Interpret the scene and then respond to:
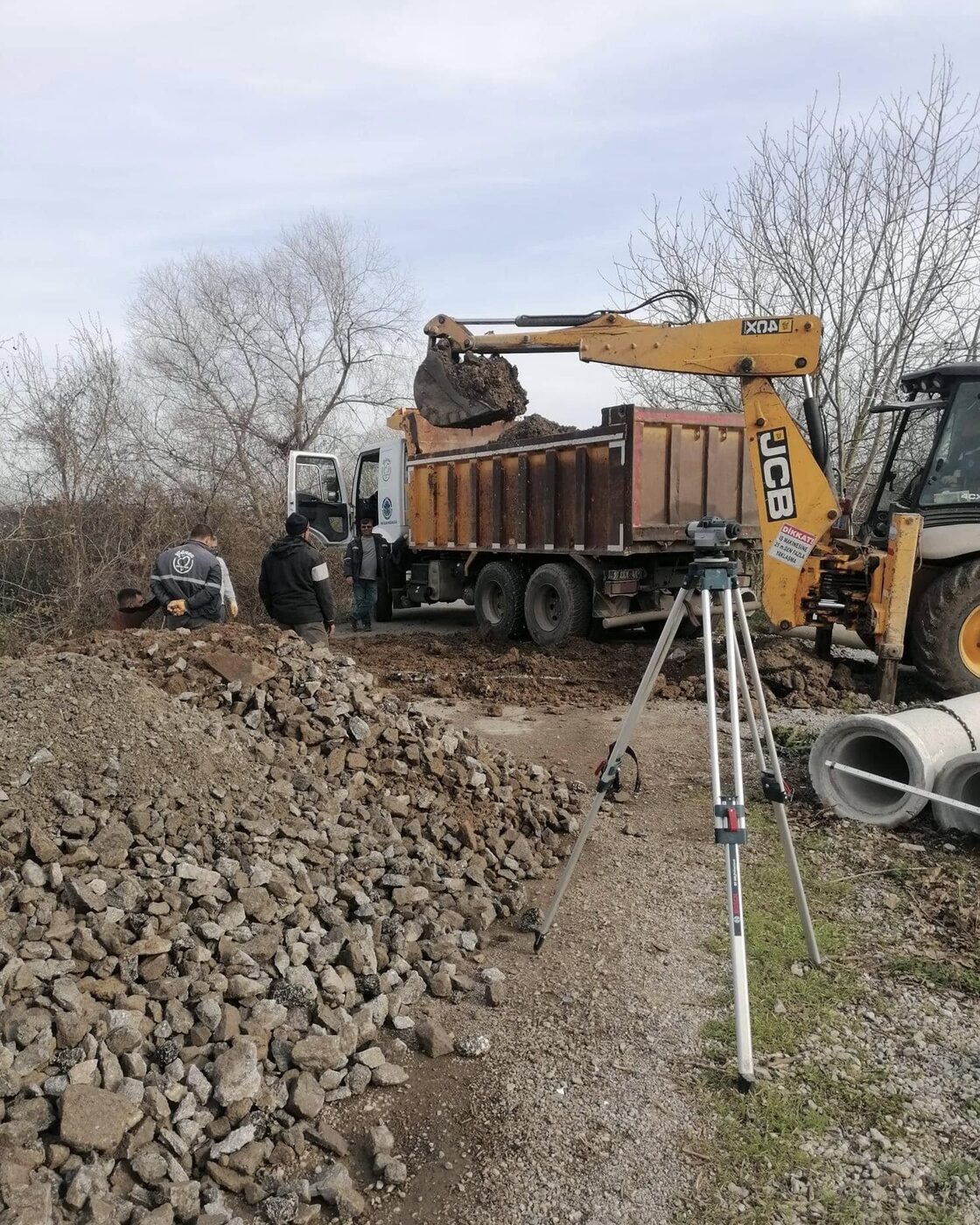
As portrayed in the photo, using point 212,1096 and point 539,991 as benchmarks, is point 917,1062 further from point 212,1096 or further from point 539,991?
point 212,1096

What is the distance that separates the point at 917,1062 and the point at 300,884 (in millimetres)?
2457

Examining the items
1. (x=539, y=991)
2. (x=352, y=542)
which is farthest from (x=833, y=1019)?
(x=352, y=542)

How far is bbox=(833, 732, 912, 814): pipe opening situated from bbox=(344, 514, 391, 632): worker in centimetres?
906

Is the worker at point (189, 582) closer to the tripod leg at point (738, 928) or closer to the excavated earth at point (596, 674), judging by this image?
the excavated earth at point (596, 674)

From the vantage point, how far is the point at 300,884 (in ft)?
13.2

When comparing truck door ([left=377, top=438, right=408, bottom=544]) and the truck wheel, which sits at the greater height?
truck door ([left=377, top=438, right=408, bottom=544])

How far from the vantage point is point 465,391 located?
1055cm

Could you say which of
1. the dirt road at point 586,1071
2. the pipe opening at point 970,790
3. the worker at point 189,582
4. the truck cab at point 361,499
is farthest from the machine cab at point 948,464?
the truck cab at point 361,499

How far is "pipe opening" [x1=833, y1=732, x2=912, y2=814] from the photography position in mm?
5391

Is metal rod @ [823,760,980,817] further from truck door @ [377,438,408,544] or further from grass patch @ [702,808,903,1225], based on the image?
truck door @ [377,438,408,544]

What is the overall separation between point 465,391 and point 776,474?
3935 mm

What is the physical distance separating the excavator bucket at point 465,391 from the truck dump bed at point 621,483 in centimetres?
66

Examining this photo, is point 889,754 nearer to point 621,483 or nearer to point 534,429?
point 621,483

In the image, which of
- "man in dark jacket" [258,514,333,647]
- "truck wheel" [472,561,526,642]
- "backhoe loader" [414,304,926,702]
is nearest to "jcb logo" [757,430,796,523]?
"backhoe loader" [414,304,926,702]
